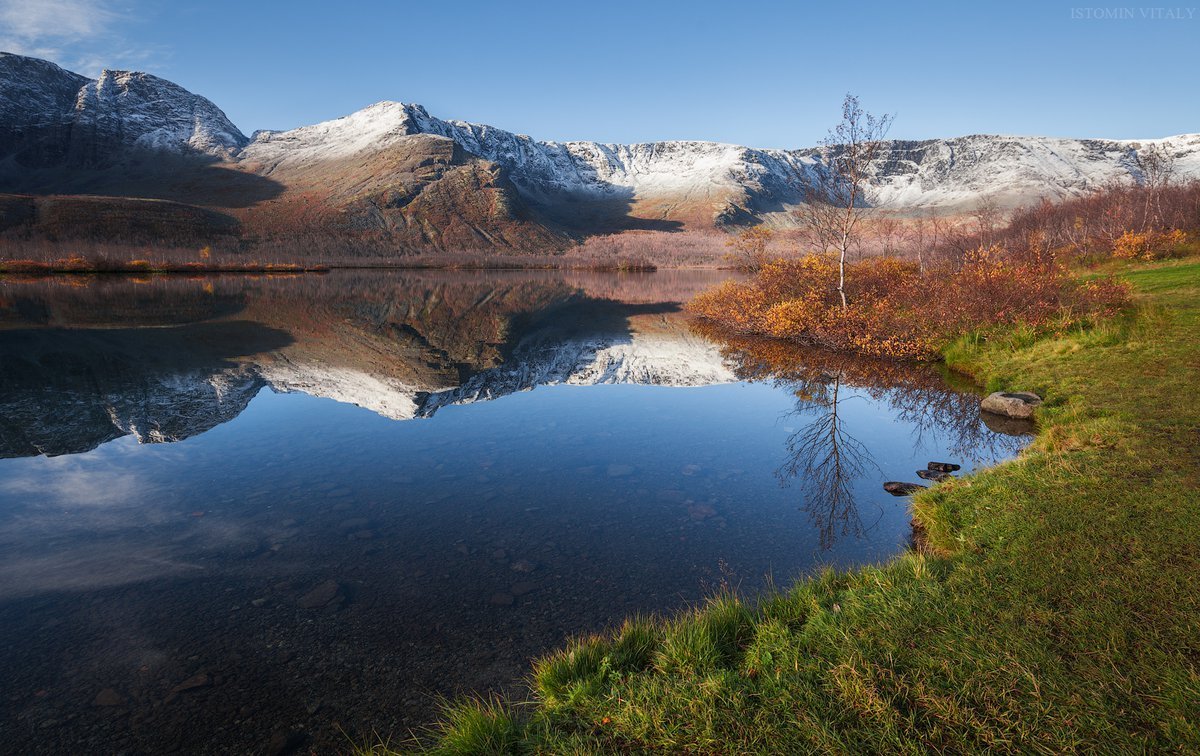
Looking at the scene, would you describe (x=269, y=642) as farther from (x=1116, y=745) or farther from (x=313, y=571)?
(x=1116, y=745)

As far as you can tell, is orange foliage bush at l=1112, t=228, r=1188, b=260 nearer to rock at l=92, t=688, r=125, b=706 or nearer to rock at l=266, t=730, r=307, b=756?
rock at l=266, t=730, r=307, b=756

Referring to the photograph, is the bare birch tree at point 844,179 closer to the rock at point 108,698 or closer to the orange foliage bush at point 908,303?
the orange foliage bush at point 908,303

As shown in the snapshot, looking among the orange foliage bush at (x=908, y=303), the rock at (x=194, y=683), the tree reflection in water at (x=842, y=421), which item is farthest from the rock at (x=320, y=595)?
the orange foliage bush at (x=908, y=303)

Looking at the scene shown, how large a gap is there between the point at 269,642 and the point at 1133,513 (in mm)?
9243

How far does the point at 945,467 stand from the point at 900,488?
1442 mm

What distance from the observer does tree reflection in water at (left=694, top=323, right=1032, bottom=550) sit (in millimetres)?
9953

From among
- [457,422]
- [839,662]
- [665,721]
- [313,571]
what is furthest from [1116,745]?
[457,422]

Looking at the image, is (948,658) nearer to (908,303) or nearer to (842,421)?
(842,421)

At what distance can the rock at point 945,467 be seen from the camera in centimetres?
1062

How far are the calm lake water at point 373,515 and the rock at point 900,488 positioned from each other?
206 millimetres

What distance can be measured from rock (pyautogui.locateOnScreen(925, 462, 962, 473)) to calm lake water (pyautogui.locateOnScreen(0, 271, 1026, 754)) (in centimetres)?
41

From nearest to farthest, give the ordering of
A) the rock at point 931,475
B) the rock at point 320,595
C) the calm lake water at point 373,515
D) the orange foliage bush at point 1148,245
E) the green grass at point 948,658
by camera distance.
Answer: the green grass at point 948,658
the calm lake water at point 373,515
the rock at point 320,595
the rock at point 931,475
the orange foliage bush at point 1148,245

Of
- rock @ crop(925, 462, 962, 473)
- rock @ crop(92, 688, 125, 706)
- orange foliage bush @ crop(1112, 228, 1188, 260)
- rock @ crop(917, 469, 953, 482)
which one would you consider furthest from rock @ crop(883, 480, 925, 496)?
orange foliage bush @ crop(1112, 228, 1188, 260)

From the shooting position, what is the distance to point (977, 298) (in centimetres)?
2092
